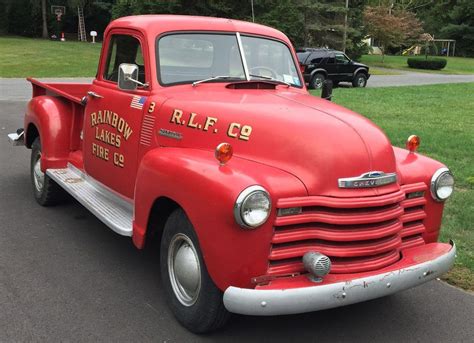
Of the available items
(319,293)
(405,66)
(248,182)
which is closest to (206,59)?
(248,182)

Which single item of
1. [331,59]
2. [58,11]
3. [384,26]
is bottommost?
[331,59]

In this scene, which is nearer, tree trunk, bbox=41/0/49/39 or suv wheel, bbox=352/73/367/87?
suv wheel, bbox=352/73/367/87

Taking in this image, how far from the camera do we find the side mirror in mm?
4121

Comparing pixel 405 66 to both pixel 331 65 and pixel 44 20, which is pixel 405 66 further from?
pixel 44 20

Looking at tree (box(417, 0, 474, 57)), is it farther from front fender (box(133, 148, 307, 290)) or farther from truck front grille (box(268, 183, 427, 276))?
front fender (box(133, 148, 307, 290))

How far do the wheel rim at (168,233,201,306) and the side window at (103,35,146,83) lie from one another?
1.55m

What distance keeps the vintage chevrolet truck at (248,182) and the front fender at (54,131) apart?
1.07 meters

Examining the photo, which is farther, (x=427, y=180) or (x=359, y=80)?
(x=359, y=80)

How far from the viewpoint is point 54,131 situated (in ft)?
18.4

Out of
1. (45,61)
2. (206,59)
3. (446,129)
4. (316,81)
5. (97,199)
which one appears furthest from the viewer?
(45,61)

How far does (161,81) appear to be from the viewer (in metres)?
4.16

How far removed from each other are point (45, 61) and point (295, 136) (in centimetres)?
2767

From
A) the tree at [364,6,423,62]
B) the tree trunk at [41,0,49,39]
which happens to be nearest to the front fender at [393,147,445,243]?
the tree at [364,6,423,62]

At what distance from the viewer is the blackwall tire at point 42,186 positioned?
5.76 m
